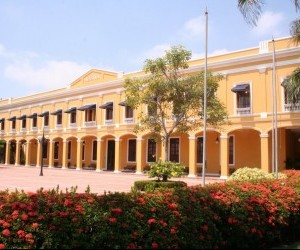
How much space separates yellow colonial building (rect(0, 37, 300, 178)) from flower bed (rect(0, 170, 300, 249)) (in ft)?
48.2

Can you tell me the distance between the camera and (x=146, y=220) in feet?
17.0

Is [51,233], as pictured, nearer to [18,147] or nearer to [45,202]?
[45,202]

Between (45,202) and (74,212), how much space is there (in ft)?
1.70

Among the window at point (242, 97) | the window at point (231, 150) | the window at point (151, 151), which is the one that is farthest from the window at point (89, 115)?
the window at point (242, 97)

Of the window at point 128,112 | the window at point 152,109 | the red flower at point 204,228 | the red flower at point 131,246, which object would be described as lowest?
the red flower at point 131,246

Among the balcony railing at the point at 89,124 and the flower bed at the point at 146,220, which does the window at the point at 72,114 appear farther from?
the flower bed at the point at 146,220

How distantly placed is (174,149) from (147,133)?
102 inches

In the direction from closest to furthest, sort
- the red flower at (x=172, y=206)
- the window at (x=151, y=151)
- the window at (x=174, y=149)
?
the red flower at (x=172, y=206), the window at (x=174, y=149), the window at (x=151, y=151)

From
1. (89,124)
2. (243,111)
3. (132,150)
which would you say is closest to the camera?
(243,111)

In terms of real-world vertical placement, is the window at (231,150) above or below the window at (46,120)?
below

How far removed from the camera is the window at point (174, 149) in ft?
96.7

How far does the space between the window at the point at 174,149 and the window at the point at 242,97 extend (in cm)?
664

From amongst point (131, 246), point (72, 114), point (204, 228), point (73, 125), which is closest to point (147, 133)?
point (73, 125)

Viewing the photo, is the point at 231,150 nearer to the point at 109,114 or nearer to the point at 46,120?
the point at 109,114
